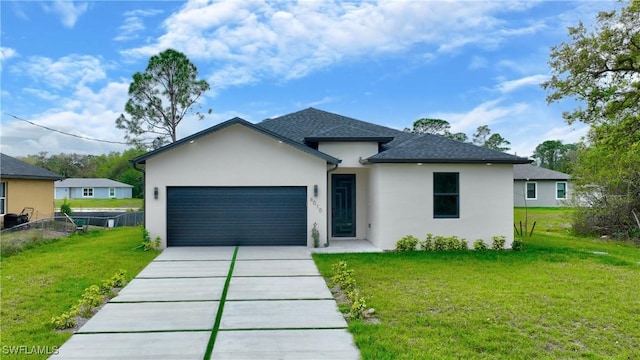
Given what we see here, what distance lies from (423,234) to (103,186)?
163 ft

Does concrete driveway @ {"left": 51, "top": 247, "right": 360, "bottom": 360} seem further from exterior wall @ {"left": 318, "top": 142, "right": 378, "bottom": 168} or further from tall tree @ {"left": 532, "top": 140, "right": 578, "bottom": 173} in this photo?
tall tree @ {"left": 532, "top": 140, "right": 578, "bottom": 173}

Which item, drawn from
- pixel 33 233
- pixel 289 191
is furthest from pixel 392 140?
pixel 33 233

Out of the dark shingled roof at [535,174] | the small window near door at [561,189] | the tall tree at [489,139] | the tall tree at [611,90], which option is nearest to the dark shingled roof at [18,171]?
the tall tree at [611,90]

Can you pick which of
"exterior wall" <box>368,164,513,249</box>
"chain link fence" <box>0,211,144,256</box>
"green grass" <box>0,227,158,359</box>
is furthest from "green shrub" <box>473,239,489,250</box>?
"chain link fence" <box>0,211,144,256</box>

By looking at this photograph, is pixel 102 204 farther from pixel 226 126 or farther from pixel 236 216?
pixel 226 126

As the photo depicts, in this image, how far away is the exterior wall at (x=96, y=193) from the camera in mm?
48969

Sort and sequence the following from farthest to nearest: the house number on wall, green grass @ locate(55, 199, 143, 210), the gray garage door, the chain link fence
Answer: green grass @ locate(55, 199, 143, 210), the house number on wall, the gray garage door, the chain link fence

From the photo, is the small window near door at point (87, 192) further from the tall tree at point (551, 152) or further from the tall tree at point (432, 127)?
the tall tree at point (551, 152)

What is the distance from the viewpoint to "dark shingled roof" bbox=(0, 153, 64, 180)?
16062 mm

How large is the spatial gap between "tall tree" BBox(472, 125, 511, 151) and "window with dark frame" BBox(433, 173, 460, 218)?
149 ft

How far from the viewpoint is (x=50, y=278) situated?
7969mm

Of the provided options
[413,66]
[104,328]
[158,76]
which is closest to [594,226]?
[413,66]

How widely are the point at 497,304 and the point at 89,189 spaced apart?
2172 inches

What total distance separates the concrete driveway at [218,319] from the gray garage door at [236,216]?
3.05 meters
